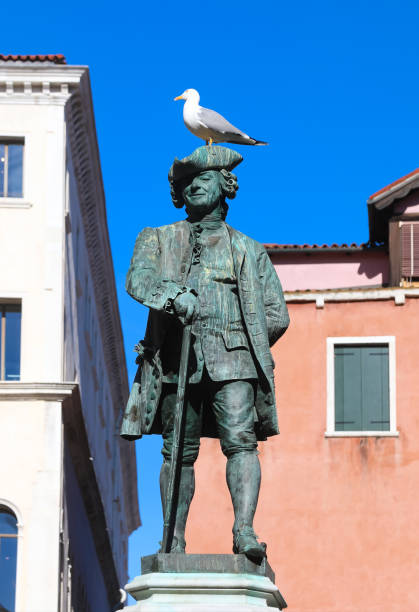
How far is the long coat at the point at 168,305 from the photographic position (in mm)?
12172

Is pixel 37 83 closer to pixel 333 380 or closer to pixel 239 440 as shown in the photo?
pixel 333 380

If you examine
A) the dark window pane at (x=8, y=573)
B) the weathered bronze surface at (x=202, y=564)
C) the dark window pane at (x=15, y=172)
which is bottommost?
the dark window pane at (x=8, y=573)

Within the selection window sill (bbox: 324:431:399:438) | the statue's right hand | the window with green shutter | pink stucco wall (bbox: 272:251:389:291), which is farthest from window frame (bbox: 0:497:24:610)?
the statue's right hand

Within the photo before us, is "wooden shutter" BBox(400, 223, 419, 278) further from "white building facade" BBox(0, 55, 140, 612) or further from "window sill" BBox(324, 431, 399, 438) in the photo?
"white building facade" BBox(0, 55, 140, 612)

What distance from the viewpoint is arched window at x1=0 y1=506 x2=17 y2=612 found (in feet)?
112

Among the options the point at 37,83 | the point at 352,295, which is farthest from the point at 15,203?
the point at 352,295

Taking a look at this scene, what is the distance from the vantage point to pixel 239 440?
39.6ft

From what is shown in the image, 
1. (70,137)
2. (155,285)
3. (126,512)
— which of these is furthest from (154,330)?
(126,512)

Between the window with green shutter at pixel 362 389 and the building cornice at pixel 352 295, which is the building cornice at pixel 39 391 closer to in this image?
the building cornice at pixel 352 295

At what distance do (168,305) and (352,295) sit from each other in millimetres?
25220

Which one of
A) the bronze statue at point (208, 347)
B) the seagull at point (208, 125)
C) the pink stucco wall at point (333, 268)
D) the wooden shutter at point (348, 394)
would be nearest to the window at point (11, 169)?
the pink stucco wall at point (333, 268)

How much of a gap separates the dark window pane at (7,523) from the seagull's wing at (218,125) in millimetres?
19044

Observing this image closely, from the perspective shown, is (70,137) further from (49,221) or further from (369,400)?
(369,400)

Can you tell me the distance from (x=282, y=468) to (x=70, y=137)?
924 centimetres
